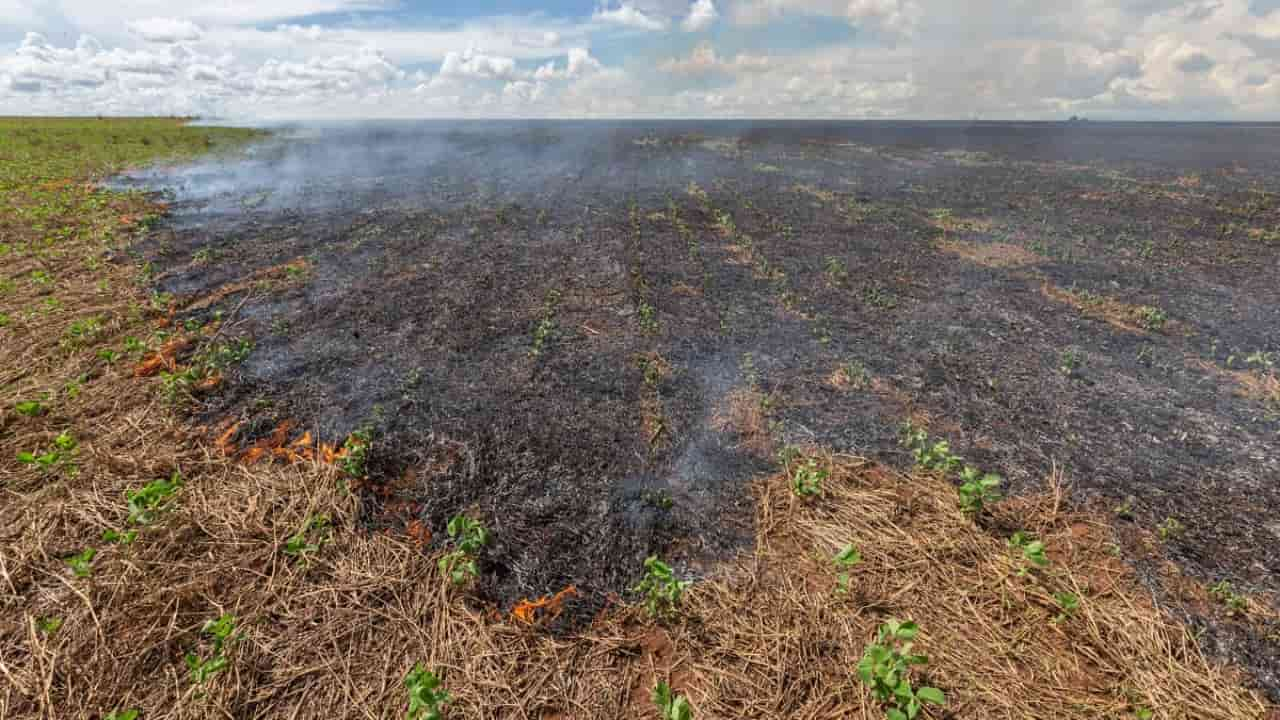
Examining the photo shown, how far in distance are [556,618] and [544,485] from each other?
5.62 ft

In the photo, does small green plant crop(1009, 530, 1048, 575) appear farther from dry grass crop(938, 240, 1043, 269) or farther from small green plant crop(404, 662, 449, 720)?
dry grass crop(938, 240, 1043, 269)

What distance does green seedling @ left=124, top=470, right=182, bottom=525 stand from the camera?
467 cm

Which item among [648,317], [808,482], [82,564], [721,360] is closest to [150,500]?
[82,564]

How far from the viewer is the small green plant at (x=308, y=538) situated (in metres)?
4.61

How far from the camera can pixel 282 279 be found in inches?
472

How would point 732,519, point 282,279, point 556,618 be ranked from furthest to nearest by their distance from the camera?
1. point 282,279
2. point 732,519
3. point 556,618

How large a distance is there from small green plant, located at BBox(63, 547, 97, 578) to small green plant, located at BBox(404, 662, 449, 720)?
291 cm

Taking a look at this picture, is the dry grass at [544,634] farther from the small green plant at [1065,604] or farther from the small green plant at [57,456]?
the small green plant at [57,456]

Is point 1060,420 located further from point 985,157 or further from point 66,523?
point 985,157

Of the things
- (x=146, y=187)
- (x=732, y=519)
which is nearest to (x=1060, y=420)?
(x=732, y=519)

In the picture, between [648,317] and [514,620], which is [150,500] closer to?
[514,620]

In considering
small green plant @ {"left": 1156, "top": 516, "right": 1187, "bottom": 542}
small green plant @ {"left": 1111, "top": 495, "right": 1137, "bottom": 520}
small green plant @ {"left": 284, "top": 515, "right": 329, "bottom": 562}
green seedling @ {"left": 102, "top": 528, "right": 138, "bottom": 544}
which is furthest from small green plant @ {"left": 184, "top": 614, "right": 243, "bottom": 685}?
small green plant @ {"left": 1156, "top": 516, "right": 1187, "bottom": 542}

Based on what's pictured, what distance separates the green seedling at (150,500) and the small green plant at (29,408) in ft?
8.05

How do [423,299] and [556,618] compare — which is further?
[423,299]
